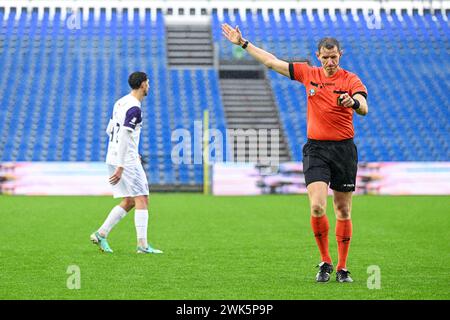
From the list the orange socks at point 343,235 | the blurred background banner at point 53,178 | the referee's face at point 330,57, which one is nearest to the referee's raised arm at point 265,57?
the referee's face at point 330,57

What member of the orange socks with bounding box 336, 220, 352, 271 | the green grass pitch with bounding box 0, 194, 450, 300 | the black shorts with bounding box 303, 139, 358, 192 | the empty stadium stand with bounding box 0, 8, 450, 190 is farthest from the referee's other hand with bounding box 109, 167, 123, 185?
the empty stadium stand with bounding box 0, 8, 450, 190

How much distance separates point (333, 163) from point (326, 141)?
21 centimetres

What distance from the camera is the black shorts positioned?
874 centimetres

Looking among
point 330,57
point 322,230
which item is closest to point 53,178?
point 322,230

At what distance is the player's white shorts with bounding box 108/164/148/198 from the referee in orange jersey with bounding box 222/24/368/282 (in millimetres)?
3048

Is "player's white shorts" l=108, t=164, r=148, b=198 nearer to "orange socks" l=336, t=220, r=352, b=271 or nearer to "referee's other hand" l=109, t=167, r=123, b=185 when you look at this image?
"referee's other hand" l=109, t=167, r=123, b=185

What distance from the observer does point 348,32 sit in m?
38.8

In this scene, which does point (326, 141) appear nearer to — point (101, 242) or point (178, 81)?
point (101, 242)

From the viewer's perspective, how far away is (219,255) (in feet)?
36.4

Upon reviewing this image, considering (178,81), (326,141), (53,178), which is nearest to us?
(326,141)

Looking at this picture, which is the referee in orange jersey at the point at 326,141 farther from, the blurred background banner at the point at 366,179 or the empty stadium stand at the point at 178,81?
the empty stadium stand at the point at 178,81
